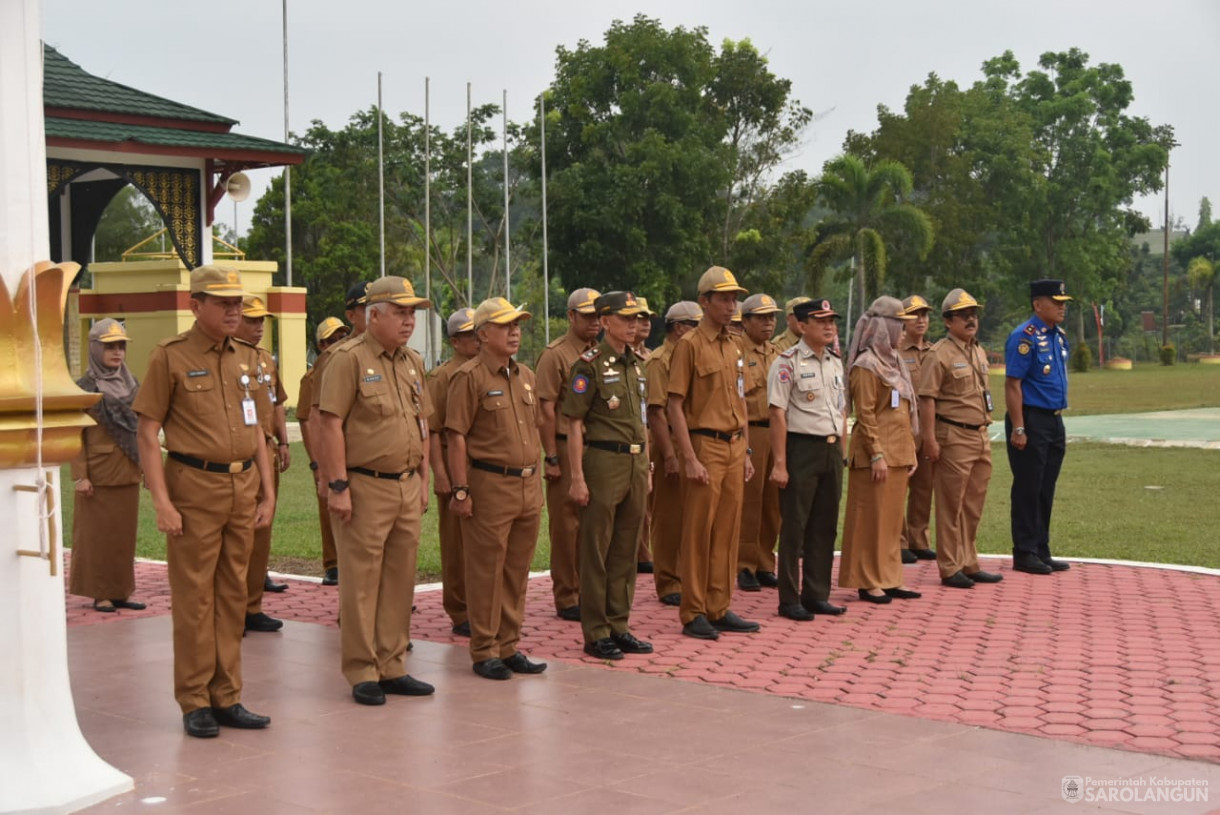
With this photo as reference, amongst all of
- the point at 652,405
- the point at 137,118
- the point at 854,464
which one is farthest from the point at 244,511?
the point at 137,118

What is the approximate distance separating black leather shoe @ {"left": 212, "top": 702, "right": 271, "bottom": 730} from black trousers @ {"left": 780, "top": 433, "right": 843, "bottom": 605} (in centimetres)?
372

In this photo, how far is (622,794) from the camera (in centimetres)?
546

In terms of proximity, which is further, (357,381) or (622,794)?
(357,381)

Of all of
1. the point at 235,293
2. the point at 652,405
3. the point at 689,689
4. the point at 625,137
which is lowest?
the point at 689,689

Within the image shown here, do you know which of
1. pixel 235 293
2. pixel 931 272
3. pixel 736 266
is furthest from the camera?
pixel 931 272

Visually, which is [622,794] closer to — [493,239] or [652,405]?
[652,405]

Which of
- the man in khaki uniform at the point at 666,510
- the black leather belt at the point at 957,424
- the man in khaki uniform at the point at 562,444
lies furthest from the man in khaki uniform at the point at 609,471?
the black leather belt at the point at 957,424

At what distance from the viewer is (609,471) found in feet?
26.5

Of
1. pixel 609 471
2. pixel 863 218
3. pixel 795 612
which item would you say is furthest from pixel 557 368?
pixel 863 218

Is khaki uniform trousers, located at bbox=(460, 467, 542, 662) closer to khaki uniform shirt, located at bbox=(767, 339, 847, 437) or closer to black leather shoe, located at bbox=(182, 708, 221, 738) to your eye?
black leather shoe, located at bbox=(182, 708, 221, 738)

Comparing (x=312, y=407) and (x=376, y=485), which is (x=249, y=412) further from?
(x=312, y=407)

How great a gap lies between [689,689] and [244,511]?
92.3 inches

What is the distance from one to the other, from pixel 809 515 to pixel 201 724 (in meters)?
4.21

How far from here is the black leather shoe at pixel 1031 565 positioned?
421 inches
